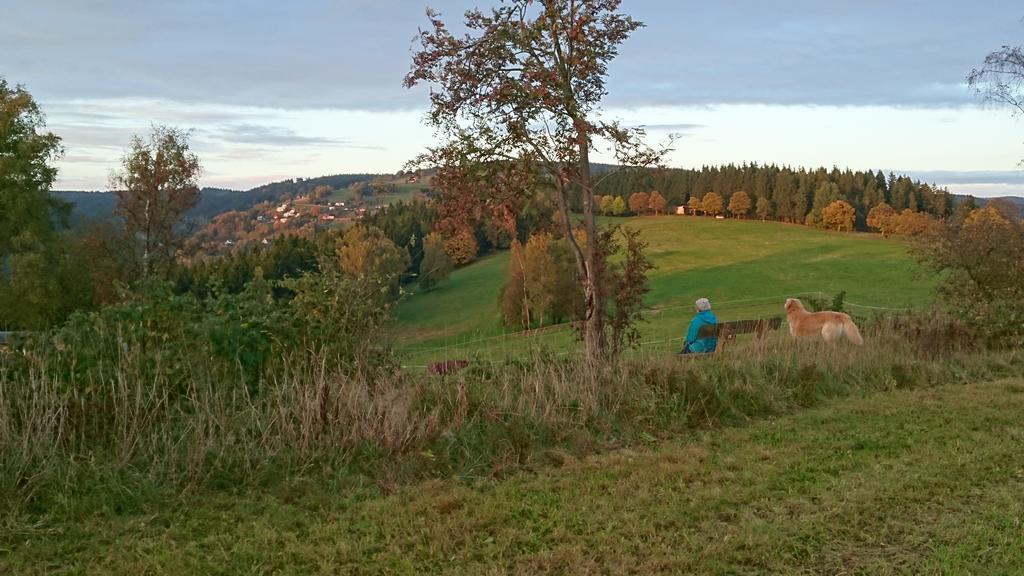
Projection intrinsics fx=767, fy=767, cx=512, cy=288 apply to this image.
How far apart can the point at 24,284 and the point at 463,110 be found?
30566 mm

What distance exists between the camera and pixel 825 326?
35.7 ft

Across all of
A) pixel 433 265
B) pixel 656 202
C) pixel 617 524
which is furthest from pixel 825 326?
Result: pixel 656 202

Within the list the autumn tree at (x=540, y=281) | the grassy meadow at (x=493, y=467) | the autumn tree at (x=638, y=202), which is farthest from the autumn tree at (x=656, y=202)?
the grassy meadow at (x=493, y=467)

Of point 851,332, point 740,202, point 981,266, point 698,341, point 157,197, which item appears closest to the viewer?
point 851,332

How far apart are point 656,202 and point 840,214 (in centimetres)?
2307

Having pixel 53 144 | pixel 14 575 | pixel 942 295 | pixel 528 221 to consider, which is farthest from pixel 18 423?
pixel 53 144

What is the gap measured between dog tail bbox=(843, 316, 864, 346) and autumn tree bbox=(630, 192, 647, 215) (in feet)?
292

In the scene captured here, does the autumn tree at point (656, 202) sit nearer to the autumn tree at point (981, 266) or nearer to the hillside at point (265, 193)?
the hillside at point (265, 193)

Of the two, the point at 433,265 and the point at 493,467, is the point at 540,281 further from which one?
the point at 493,467

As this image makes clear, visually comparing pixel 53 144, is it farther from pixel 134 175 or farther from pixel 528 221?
pixel 528 221

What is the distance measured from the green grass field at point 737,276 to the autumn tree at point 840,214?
351 centimetres

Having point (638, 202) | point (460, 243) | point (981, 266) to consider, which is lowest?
point (981, 266)

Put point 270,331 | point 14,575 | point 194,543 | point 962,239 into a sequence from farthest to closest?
point 962,239
point 270,331
point 194,543
point 14,575

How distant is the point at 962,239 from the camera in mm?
13984
